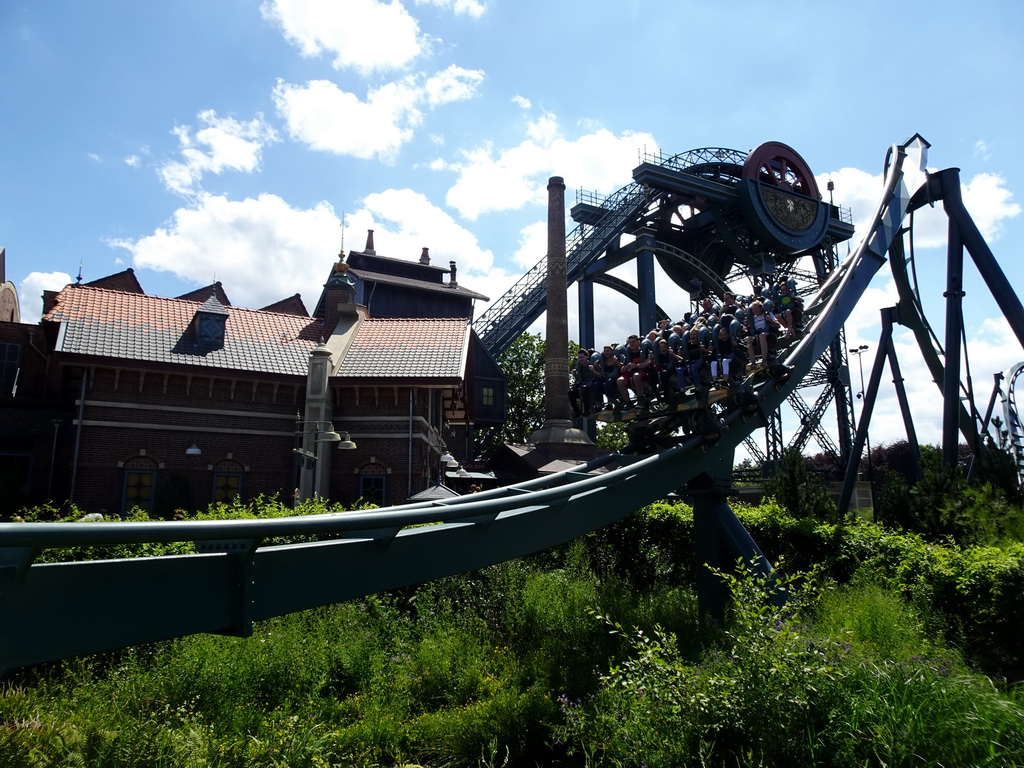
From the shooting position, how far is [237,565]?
424 cm

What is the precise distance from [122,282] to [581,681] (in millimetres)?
35113

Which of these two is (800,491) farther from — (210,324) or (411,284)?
(411,284)

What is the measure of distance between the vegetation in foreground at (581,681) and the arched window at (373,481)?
10.2 metres

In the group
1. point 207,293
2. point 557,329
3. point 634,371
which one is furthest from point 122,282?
point 634,371

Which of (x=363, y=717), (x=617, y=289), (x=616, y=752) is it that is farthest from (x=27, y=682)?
(x=617, y=289)

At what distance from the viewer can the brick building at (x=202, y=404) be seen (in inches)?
718

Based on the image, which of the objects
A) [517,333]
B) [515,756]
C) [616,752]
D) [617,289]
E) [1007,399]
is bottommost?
[515,756]

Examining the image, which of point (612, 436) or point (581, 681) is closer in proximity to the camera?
point (581, 681)

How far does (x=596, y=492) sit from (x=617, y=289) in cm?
3388

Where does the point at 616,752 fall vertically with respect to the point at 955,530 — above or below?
below

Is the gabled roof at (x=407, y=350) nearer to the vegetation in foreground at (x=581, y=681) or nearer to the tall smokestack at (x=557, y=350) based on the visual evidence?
the tall smokestack at (x=557, y=350)

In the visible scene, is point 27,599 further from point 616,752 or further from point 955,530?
point 955,530

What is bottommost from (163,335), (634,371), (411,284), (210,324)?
(634,371)

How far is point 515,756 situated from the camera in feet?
19.6
